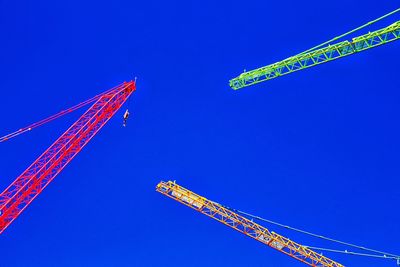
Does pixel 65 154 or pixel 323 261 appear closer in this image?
pixel 65 154

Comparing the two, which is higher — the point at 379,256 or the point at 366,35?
the point at 366,35

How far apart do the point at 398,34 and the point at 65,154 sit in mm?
40449

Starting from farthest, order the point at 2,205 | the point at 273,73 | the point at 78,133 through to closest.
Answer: the point at 273,73 < the point at 78,133 < the point at 2,205

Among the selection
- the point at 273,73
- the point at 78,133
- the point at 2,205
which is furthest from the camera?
the point at 273,73

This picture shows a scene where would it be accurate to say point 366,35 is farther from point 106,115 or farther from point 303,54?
point 106,115

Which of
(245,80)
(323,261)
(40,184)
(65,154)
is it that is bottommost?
(40,184)

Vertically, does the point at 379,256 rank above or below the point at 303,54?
below

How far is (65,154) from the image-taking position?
7069 cm

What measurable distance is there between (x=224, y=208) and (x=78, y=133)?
24.0 m

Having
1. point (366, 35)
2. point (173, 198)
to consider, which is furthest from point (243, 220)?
point (366, 35)

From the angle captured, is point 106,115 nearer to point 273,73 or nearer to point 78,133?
point 78,133

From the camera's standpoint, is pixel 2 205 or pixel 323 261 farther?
pixel 323 261

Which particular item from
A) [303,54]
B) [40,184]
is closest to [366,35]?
[303,54]

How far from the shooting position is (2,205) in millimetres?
67500
